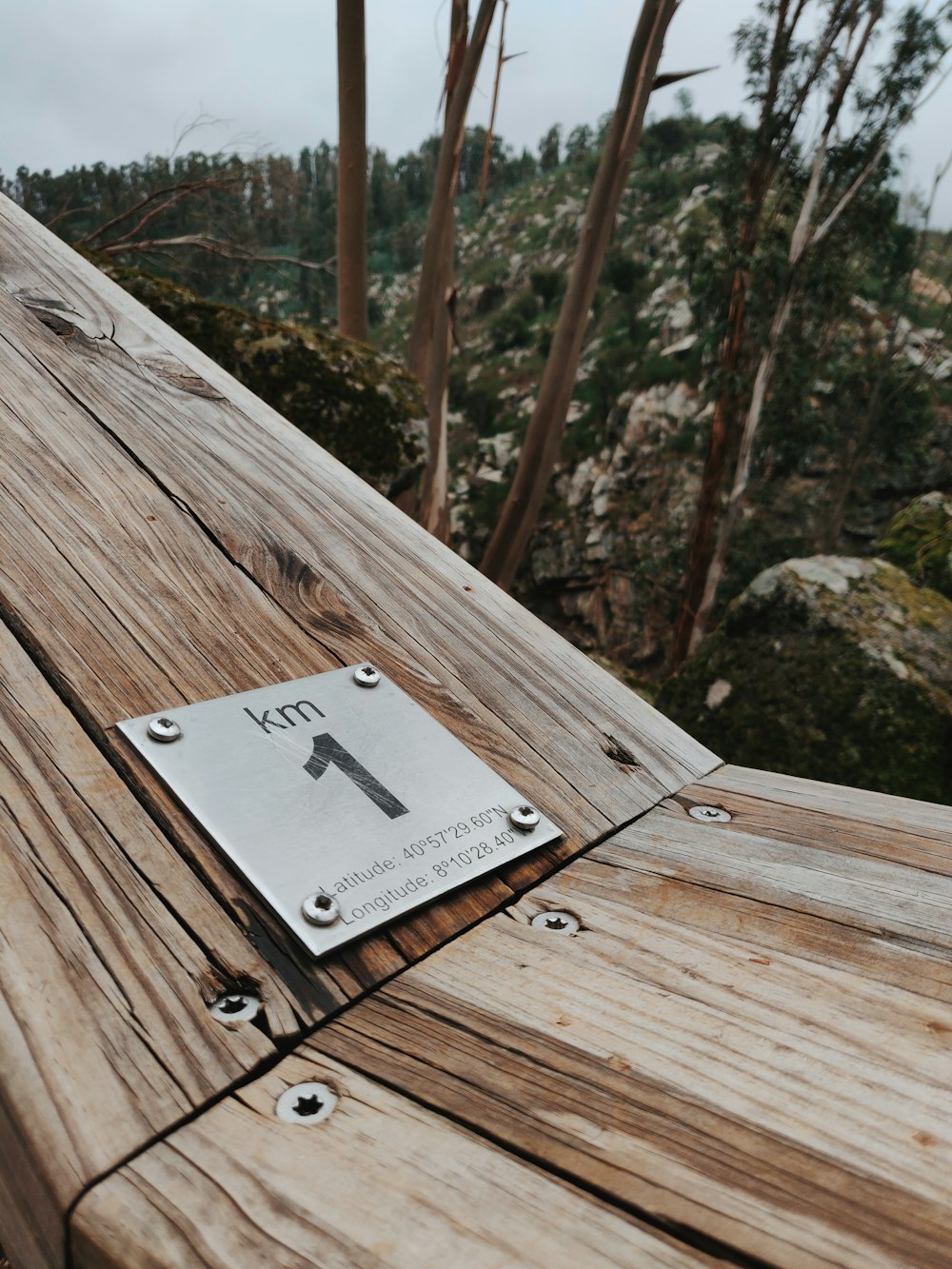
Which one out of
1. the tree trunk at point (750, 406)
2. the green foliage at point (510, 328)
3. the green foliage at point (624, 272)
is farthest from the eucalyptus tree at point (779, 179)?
the green foliage at point (510, 328)

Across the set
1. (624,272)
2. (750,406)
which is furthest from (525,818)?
(624,272)

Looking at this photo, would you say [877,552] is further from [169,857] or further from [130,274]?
[169,857]

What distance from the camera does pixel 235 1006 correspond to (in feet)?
1.52

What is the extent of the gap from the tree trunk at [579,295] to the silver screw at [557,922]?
341cm

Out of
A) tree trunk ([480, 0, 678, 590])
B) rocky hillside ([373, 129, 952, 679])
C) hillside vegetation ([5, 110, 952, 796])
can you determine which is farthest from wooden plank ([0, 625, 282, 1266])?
rocky hillside ([373, 129, 952, 679])

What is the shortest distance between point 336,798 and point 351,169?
3.81 m

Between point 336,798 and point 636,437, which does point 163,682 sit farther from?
point 636,437

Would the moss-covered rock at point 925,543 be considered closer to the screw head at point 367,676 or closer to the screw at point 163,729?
the screw head at point 367,676

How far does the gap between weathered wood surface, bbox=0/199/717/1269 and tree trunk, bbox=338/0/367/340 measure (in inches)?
110

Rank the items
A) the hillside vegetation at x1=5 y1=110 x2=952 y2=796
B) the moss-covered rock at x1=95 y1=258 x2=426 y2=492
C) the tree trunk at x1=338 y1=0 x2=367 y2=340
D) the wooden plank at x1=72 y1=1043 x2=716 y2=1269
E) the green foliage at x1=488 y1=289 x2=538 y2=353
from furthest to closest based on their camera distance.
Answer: the green foliage at x1=488 y1=289 x2=538 y2=353 < the hillside vegetation at x1=5 y1=110 x2=952 y2=796 < the tree trunk at x1=338 y1=0 x2=367 y2=340 < the moss-covered rock at x1=95 y1=258 x2=426 y2=492 < the wooden plank at x1=72 y1=1043 x2=716 y2=1269

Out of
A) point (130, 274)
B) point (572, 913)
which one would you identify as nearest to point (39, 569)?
point (572, 913)

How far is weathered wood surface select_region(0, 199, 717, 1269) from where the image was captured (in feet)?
1.38

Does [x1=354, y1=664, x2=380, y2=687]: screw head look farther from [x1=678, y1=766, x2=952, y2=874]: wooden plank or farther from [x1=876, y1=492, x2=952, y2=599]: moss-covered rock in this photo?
[x1=876, y1=492, x2=952, y2=599]: moss-covered rock

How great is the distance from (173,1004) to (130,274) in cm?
256
